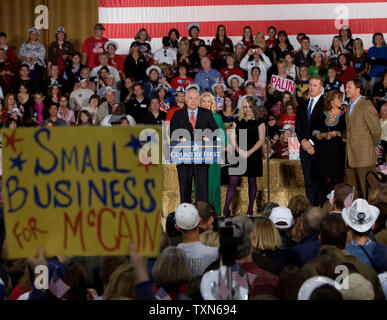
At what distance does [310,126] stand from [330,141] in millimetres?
234

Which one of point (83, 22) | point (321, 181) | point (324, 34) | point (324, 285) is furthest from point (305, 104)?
point (83, 22)

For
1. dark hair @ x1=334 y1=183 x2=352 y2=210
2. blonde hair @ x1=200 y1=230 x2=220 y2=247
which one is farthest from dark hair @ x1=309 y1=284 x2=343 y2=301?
dark hair @ x1=334 y1=183 x2=352 y2=210

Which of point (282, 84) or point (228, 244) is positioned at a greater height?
point (282, 84)

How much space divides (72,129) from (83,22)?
11.3 metres

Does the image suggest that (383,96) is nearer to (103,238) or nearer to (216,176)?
(216,176)

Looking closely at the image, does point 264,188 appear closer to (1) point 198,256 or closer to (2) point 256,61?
(2) point 256,61

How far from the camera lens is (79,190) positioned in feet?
8.63

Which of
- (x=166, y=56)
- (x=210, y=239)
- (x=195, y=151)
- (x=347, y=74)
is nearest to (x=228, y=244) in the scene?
(x=210, y=239)

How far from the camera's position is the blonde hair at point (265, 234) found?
3.91m

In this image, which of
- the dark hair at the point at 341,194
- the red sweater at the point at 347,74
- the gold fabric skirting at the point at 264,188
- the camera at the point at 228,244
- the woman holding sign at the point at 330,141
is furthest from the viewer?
the red sweater at the point at 347,74

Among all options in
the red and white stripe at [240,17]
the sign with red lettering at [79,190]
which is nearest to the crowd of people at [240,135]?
the sign with red lettering at [79,190]

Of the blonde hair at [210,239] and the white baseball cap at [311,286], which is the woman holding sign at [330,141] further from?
the white baseball cap at [311,286]

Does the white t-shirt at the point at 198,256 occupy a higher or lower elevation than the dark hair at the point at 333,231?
lower

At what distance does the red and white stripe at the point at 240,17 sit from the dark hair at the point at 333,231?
9.53 m
